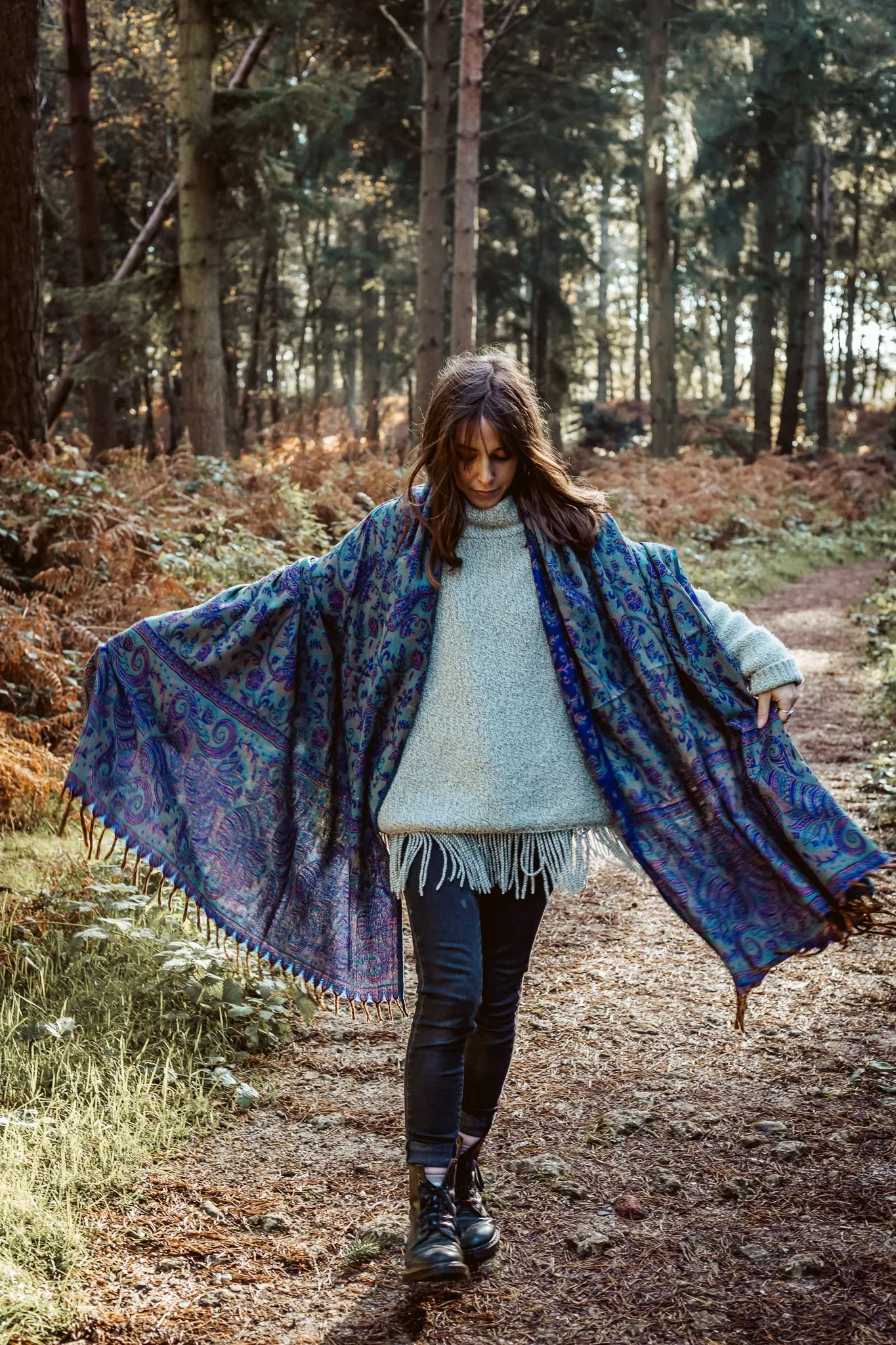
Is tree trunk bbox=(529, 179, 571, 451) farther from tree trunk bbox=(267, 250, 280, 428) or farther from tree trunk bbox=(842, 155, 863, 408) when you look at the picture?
tree trunk bbox=(842, 155, 863, 408)

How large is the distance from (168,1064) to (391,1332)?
4.13 feet

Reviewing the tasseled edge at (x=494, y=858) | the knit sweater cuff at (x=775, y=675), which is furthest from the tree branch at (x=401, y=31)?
Answer: the tasseled edge at (x=494, y=858)

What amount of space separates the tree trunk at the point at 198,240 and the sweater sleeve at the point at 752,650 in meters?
10.4

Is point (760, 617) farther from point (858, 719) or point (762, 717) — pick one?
point (762, 717)

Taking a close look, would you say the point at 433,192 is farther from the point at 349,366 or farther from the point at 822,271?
the point at 349,366

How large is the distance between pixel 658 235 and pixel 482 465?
19.6 metres

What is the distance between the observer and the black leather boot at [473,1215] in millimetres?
2969

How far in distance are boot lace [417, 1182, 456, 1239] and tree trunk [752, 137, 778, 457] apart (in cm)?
2535

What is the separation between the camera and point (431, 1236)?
2725mm

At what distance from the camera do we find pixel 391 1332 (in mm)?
2684

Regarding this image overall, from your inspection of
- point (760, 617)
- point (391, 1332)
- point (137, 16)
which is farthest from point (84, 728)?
point (137, 16)

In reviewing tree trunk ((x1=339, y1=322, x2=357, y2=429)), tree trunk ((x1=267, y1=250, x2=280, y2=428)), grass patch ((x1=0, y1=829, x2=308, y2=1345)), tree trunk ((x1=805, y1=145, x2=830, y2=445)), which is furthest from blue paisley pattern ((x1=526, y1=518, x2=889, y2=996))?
tree trunk ((x1=339, y1=322, x2=357, y2=429))

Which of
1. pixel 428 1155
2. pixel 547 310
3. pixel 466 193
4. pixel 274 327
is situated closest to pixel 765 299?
pixel 547 310

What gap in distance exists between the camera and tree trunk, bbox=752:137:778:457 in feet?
84.4
